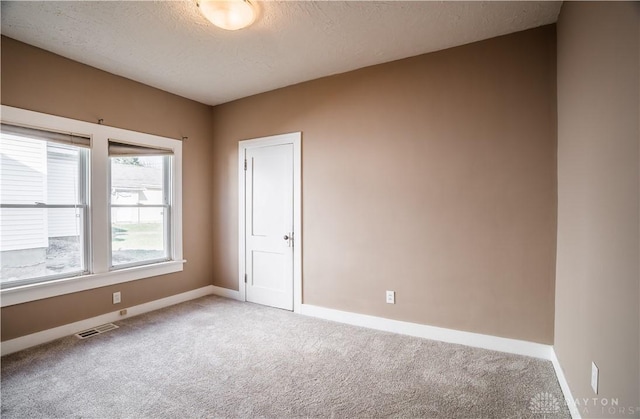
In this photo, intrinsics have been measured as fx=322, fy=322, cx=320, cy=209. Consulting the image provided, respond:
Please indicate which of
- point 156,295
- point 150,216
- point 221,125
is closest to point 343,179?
point 221,125

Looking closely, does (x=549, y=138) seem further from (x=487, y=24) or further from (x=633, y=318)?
(x=633, y=318)

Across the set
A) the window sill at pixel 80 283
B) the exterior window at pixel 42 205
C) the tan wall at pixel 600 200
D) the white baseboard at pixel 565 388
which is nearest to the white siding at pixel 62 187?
the exterior window at pixel 42 205

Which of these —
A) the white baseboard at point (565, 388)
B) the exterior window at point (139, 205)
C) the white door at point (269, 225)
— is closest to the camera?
the white baseboard at point (565, 388)

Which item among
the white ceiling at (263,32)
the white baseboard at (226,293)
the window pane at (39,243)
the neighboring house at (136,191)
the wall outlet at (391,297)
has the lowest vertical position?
the white baseboard at (226,293)

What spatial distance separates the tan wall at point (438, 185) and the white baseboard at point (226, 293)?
3.72 feet

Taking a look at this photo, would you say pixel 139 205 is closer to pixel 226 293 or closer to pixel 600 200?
pixel 226 293

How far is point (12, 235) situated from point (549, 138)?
179 inches

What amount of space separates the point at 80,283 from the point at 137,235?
2.55ft

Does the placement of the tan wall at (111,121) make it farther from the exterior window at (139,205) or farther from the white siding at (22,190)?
the white siding at (22,190)

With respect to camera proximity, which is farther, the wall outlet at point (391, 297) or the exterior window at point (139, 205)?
the exterior window at point (139, 205)

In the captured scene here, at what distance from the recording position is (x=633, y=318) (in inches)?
48.2

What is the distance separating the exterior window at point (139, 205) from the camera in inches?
140

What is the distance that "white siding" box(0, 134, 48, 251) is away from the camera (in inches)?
107

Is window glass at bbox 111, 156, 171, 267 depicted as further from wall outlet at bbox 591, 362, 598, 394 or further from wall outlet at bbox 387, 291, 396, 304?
wall outlet at bbox 591, 362, 598, 394
